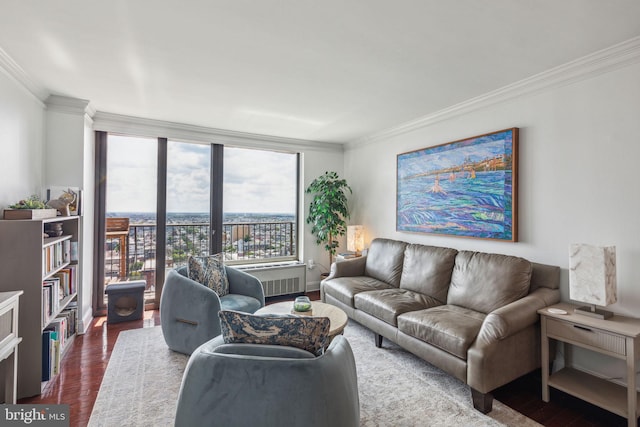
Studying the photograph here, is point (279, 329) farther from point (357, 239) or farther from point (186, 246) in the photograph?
point (186, 246)

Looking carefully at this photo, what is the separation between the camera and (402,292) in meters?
3.28

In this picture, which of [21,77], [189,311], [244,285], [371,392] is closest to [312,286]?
[244,285]

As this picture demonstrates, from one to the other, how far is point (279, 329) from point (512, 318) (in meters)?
1.69

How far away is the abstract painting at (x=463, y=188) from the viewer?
2.89 meters

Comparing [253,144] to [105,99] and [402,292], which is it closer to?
[105,99]

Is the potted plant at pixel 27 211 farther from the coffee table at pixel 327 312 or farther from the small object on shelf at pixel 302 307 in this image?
the small object on shelf at pixel 302 307

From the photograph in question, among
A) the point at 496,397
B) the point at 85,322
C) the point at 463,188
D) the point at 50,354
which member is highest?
the point at 463,188

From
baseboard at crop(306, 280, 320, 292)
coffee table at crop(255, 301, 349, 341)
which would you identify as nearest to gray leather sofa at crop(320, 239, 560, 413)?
coffee table at crop(255, 301, 349, 341)

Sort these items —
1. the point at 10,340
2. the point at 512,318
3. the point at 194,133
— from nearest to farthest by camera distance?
the point at 10,340 → the point at 512,318 → the point at 194,133

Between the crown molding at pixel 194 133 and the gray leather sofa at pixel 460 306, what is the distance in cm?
222

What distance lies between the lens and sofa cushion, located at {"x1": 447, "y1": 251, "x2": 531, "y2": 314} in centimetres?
253

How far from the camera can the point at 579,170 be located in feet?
8.03

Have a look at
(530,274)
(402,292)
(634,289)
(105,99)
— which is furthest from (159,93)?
(634,289)

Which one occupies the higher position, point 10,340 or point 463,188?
point 463,188
